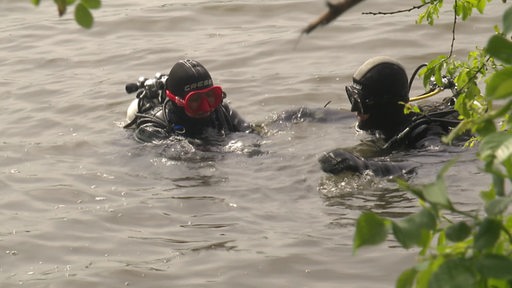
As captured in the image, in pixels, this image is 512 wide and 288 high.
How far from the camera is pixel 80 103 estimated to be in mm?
9016

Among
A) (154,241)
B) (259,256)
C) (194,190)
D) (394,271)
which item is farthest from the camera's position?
(194,190)

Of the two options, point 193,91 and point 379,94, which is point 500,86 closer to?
point 379,94

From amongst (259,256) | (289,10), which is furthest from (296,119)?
(289,10)

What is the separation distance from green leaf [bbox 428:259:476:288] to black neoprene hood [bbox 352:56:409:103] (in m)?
5.23

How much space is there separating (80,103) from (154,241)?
147 inches

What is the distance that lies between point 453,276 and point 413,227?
0.09 metres

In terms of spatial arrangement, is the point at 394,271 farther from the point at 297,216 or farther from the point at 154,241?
the point at 154,241

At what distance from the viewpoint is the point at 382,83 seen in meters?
6.50

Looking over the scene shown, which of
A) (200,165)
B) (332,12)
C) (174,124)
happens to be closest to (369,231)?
(332,12)

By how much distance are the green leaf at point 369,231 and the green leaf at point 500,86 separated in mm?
229

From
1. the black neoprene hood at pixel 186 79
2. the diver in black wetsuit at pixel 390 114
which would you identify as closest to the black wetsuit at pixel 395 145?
the diver in black wetsuit at pixel 390 114

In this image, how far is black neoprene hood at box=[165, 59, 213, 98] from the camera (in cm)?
704

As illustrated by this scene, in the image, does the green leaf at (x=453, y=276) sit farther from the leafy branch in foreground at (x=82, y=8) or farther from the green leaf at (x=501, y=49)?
the leafy branch in foreground at (x=82, y=8)

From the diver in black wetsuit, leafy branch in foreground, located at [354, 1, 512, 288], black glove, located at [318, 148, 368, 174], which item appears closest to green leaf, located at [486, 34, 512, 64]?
leafy branch in foreground, located at [354, 1, 512, 288]
